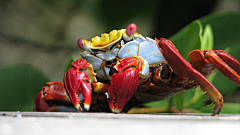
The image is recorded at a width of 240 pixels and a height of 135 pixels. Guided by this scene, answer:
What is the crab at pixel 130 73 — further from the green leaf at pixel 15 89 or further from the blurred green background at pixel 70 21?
the blurred green background at pixel 70 21

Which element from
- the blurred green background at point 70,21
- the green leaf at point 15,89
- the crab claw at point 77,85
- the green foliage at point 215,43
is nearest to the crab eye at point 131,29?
the crab claw at point 77,85

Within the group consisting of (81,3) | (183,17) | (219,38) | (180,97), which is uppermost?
(81,3)

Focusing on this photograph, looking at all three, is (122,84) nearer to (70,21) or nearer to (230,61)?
(230,61)

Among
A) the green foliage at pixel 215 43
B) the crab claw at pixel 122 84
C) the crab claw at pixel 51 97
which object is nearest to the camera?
the crab claw at pixel 122 84


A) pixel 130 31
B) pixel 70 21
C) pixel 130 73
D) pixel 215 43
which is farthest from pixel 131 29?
pixel 70 21

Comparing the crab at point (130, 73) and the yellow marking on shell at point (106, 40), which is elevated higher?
the yellow marking on shell at point (106, 40)

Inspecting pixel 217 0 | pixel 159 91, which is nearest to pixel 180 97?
pixel 159 91

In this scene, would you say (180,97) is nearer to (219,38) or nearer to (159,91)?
(159,91)
